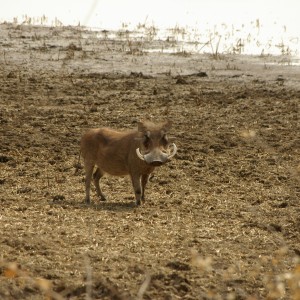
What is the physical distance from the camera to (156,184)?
28.9 ft

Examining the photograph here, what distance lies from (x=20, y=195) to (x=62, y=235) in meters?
1.60

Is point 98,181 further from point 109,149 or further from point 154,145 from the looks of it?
point 154,145

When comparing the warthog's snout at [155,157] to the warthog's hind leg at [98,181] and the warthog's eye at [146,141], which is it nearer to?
the warthog's eye at [146,141]

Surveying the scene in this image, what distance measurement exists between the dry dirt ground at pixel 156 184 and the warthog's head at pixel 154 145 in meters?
0.41

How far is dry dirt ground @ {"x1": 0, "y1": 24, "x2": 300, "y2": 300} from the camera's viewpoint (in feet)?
18.5

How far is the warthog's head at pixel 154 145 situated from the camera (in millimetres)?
7672

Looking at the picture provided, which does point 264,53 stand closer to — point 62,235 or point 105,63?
point 105,63

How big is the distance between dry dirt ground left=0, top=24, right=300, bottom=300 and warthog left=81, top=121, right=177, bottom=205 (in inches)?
8.5

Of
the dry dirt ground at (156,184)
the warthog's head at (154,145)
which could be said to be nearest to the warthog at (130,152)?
the warthog's head at (154,145)

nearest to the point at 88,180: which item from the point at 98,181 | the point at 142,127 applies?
the point at 98,181

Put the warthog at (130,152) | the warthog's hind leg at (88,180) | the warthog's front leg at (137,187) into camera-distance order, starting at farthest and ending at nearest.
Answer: the warthog's hind leg at (88,180)
the warthog's front leg at (137,187)
the warthog at (130,152)

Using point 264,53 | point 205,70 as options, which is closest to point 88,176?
point 205,70

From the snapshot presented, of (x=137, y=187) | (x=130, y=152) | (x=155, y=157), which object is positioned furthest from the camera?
(x=130, y=152)

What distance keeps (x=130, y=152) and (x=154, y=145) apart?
400mm
